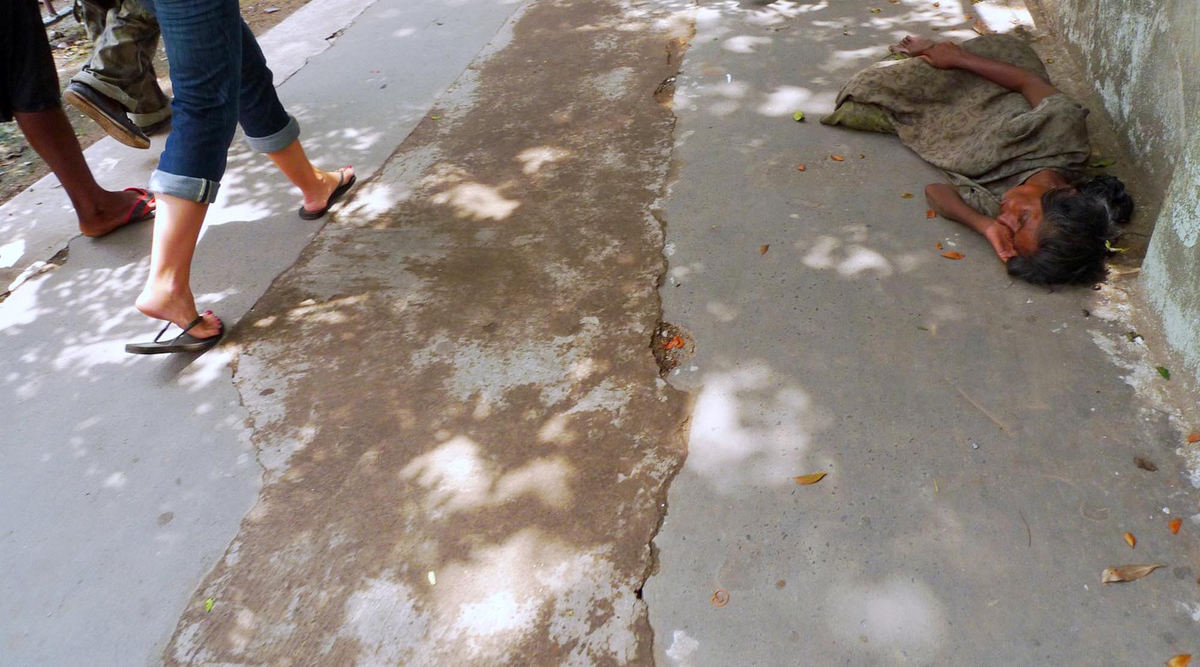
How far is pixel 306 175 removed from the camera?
3.23m

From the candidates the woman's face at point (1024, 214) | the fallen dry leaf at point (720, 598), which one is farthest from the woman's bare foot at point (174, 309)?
the woman's face at point (1024, 214)

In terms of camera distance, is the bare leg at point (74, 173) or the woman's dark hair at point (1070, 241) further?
the bare leg at point (74, 173)

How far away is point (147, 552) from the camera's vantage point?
6.71ft

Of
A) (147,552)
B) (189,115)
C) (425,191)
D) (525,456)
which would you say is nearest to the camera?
(147,552)

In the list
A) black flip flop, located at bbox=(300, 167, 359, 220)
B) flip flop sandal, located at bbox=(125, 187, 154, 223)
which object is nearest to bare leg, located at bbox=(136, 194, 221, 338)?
black flip flop, located at bbox=(300, 167, 359, 220)

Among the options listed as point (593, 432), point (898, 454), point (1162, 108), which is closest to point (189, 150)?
point (593, 432)

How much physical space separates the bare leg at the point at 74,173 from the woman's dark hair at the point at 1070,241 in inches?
134

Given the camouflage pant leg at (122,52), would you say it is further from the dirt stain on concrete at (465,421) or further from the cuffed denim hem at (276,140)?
the dirt stain on concrete at (465,421)

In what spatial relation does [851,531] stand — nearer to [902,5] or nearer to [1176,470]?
[1176,470]

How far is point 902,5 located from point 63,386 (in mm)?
4506

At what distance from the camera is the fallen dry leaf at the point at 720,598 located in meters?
1.79

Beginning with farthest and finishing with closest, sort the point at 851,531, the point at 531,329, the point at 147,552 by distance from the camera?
1. the point at 531,329
2. the point at 147,552
3. the point at 851,531

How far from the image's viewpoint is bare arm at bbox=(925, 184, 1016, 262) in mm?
2631

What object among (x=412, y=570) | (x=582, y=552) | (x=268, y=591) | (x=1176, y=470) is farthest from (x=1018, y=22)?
(x=268, y=591)
